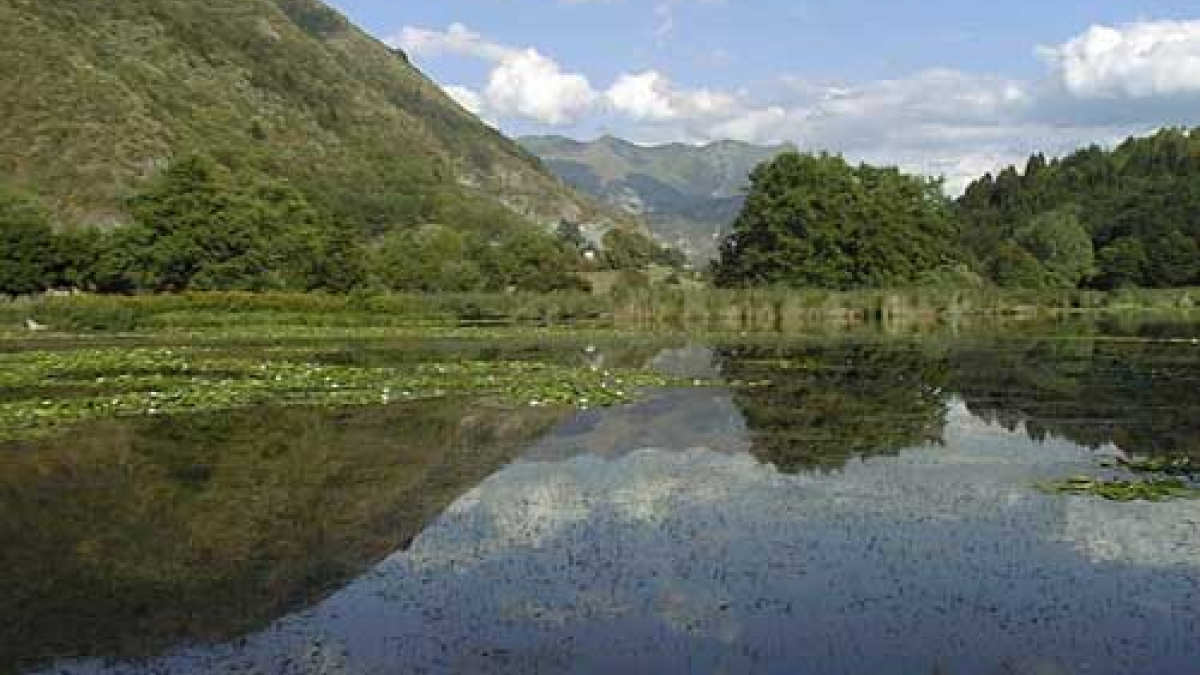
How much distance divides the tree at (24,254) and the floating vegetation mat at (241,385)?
141 feet

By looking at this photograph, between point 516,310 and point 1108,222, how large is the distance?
9199 cm

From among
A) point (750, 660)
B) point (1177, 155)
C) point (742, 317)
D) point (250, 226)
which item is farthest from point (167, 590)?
point (1177, 155)

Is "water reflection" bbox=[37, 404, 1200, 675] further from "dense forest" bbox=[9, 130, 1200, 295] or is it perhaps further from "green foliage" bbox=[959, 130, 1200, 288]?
"green foliage" bbox=[959, 130, 1200, 288]

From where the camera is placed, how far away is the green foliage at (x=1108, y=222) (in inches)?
Result: 5007

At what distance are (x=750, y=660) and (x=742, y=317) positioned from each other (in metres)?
64.1

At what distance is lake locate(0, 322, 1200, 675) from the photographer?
11156 millimetres

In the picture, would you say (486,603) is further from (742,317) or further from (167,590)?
(742,317)

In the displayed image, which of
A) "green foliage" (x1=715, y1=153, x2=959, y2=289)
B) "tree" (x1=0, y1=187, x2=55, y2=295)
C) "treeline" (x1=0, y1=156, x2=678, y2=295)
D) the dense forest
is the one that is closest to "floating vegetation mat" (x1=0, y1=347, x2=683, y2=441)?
"tree" (x1=0, y1=187, x2=55, y2=295)

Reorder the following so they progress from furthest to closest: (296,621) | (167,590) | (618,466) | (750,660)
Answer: (618,466)
(167,590)
(296,621)
(750,660)

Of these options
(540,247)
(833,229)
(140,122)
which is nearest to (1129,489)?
(833,229)

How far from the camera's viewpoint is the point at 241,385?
32.4 metres

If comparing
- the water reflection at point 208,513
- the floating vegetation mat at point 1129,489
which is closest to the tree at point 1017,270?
the water reflection at point 208,513

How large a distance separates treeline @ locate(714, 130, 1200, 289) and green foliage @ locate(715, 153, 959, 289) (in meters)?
0.11

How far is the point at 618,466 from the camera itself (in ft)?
69.7
